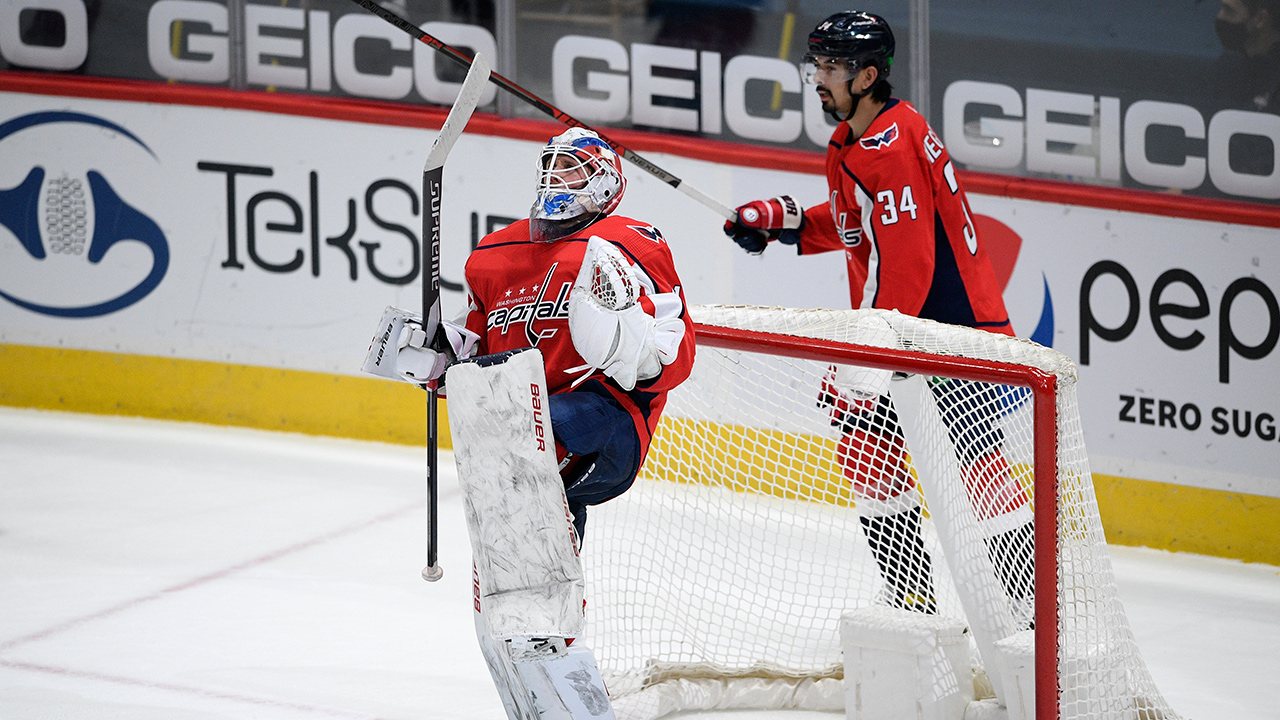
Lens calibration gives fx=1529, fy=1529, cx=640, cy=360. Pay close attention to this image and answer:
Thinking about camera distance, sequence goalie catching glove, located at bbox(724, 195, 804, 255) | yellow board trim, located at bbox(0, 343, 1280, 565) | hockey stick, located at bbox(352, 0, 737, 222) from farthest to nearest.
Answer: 1. yellow board trim, located at bbox(0, 343, 1280, 565)
2. goalie catching glove, located at bbox(724, 195, 804, 255)
3. hockey stick, located at bbox(352, 0, 737, 222)

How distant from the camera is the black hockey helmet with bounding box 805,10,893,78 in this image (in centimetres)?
321

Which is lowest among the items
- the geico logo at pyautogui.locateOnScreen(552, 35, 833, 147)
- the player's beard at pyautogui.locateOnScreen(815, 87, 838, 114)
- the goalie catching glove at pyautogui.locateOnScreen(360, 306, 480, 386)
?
the goalie catching glove at pyautogui.locateOnScreen(360, 306, 480, 386)

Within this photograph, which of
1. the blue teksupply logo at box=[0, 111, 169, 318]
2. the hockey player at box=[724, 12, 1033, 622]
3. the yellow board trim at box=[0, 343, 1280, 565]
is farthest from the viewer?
the blue teksupply logo at box=[0, 111, 169, 318]

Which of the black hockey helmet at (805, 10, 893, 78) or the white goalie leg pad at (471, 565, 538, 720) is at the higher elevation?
the black hockey helmet at (805, 10, 893, 78)

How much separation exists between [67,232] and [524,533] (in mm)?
3651

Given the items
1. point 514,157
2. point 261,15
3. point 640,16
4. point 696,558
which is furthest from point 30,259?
point 696,558

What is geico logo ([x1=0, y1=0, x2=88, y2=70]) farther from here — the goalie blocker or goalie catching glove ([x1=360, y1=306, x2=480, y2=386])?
the goalie blocker

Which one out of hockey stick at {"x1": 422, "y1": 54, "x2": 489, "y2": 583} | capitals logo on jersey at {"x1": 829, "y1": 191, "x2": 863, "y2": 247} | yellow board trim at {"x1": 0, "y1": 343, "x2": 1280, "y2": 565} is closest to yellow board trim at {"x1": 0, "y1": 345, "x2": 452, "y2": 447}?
yellow board trim at {"x1": 0, "y1": 343, "x2": 1280, "y2": 565}

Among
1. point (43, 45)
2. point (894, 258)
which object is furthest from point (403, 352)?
point (43, 45)

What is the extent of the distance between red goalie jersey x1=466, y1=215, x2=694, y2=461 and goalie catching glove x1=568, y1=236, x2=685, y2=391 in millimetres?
53

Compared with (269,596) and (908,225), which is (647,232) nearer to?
(908,225)

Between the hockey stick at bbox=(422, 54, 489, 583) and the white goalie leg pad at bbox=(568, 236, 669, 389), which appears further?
the hockey stick at bbox=(422, 54, 489, 583)

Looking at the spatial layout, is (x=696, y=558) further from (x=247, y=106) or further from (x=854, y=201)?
(x=247, y=106)

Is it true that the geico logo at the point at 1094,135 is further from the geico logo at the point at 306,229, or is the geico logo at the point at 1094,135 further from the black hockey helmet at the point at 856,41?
the geico logo at the point at 306,229
